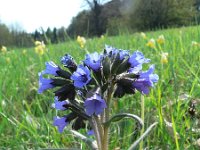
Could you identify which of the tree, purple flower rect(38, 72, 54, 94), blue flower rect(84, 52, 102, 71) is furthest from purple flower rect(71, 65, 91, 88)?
the tree

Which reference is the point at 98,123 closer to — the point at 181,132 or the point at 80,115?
the point at 80,115

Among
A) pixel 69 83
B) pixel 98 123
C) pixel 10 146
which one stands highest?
pixel 69 83

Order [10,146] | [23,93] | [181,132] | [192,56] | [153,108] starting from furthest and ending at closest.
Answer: [192,56]
[23,93]
[153,108]
[10,146]
[181,132]

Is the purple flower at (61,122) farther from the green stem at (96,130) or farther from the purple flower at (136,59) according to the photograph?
the purple flower at (136,59)

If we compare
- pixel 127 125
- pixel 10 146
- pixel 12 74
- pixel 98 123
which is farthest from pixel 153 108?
pixel 12 74

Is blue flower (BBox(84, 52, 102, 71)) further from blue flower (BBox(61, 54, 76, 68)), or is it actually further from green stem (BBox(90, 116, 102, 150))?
green stem (BBox(90, 116, 102, 150))

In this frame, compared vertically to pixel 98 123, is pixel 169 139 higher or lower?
lower

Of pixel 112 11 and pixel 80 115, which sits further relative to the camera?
pixel 112 11
